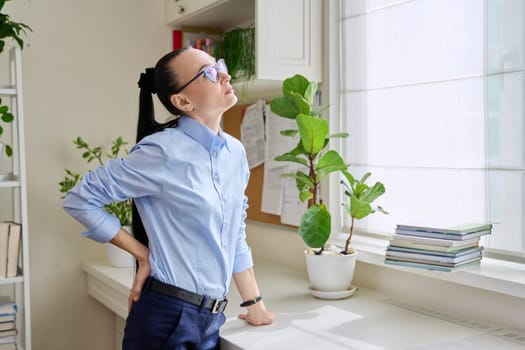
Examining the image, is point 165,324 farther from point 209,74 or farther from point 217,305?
point 209,74

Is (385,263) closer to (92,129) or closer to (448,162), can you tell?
(448,162)

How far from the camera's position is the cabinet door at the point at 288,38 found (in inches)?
79.1

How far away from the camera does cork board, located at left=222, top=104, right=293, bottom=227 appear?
2543 millimetres

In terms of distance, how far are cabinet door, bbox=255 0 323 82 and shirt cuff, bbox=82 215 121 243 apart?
0.80 m

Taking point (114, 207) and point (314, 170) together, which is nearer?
point (314, 170)

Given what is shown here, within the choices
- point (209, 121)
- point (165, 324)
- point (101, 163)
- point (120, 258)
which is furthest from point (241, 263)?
point (101, 163)

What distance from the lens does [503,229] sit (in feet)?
5.32

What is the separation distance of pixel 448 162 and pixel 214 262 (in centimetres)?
78

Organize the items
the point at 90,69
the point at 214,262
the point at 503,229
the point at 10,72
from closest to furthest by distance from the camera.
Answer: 1. the point at 214,262
2. the point at 503,229
3. the point at 10,72
4. the point at 90,69

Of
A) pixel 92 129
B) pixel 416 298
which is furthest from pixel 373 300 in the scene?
pixel 92 129

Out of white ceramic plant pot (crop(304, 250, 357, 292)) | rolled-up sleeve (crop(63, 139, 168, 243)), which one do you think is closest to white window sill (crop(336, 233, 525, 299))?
white ceramic plant pot (crop(304, 250, 357, 292))

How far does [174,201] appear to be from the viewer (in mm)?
1401

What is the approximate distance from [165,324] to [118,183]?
346 mm

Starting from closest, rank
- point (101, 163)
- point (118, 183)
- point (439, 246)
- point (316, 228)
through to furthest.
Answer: point (118, 183) < point (439, 246) < point (316, 228) < point (101, 163)
